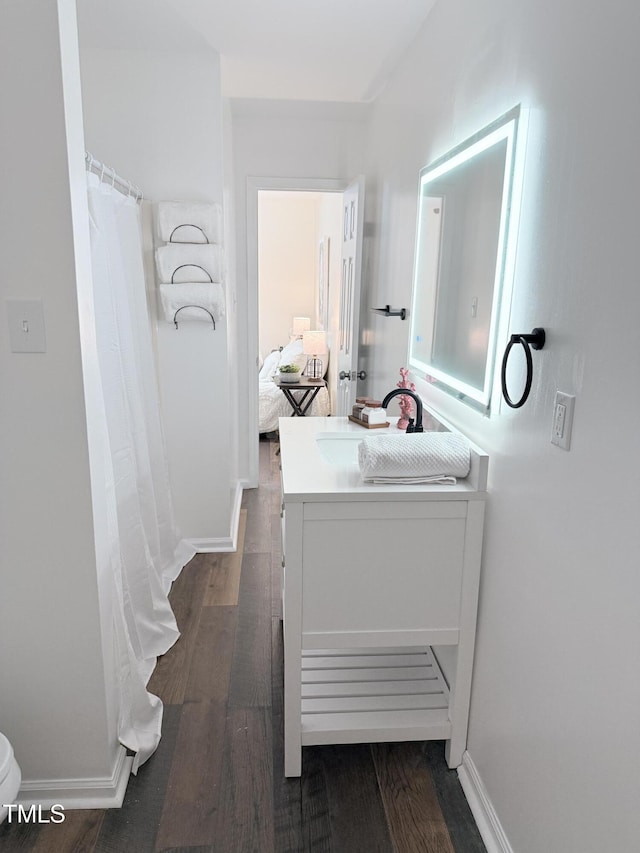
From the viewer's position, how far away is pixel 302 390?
5.50 meters

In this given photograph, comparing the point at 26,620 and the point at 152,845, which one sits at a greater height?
the point at 26,620

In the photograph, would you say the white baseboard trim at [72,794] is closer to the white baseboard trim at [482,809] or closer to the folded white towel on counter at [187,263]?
the white baseboard trim at [482,809]

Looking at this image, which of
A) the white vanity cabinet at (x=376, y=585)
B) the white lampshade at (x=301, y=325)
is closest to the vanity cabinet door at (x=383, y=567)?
the white vanity cabinet at (x=376, y=585)

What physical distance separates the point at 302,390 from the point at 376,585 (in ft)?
12.8

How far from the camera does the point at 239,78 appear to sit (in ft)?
10.00

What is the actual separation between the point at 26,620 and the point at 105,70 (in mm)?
2411

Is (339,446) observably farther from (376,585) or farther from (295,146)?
(295,146)

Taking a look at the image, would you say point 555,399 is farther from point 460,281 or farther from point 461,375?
point 460,281

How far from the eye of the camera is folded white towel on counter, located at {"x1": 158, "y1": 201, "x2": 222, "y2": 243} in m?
2.82

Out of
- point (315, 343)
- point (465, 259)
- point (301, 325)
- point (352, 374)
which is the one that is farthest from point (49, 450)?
point (301, 325)

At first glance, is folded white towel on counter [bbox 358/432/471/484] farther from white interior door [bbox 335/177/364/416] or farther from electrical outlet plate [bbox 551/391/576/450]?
white interior door [bbox 335/177/364/416]

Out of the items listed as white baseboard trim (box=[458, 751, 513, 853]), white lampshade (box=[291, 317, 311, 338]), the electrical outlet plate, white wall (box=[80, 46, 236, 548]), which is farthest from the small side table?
the electrical outlet plate

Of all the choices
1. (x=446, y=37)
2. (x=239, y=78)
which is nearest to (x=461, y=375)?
(x=446, y=37)

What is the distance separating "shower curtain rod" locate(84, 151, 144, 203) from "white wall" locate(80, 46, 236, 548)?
0.16 meters
